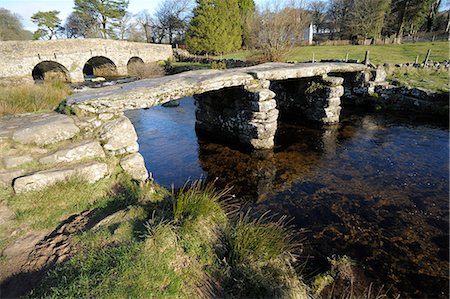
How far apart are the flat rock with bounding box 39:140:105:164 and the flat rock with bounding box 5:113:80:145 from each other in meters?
0.31

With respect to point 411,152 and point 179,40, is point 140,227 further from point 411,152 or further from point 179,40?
point 179,40

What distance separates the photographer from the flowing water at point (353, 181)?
13.1ft

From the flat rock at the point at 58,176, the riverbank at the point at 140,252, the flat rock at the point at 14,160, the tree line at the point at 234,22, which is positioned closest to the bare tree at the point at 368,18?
the tree line at the point at 234,22

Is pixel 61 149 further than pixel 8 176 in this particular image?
Yes

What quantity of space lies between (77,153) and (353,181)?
19.8 ft

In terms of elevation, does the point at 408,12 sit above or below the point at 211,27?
above

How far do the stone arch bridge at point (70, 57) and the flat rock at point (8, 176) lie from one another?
908 inches

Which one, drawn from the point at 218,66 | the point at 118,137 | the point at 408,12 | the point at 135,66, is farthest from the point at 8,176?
the point at 408,12

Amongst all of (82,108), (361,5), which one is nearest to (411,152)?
(82,108)

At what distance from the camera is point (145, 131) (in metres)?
9.94

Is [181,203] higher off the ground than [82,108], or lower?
lower

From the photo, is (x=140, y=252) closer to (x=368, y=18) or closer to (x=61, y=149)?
(x=61, y=149)

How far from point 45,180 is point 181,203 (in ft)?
6.50

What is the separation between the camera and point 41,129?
4.01 m
